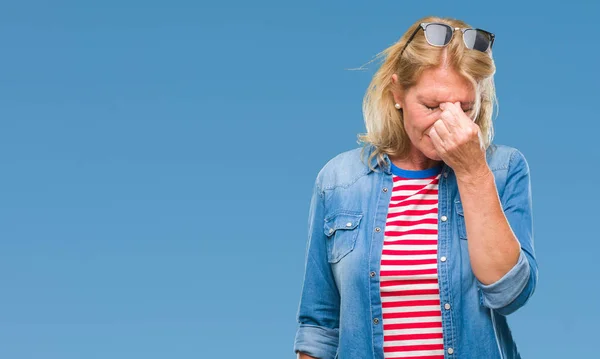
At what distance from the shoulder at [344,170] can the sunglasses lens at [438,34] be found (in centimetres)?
62

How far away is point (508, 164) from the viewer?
4.49m

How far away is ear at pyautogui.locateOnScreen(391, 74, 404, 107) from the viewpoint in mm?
4542

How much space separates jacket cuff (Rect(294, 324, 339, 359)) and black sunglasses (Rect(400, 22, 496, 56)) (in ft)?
4.18

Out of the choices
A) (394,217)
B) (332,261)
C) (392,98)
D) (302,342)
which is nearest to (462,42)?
(392,98)

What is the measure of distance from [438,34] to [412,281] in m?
0.96

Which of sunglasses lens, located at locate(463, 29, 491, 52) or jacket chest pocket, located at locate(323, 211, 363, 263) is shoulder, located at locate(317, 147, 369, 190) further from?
sunglasses lens, located at locate(463, 29, 491, 52)

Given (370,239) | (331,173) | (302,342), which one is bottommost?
(302,342)

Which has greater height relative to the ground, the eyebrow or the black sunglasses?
the black sunglasses

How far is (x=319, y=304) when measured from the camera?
186 inches

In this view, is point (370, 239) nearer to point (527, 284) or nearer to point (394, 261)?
point (394, 261)

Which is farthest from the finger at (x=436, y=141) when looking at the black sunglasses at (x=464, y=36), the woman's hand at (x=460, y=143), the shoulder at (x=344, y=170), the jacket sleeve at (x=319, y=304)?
the jacket sleeve at (x=319, y=304)

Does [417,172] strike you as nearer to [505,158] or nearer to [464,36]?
[505,158]

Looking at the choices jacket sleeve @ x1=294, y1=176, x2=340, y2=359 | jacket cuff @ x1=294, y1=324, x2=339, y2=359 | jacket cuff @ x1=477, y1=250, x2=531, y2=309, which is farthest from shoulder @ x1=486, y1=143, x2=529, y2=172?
jacket cuff @ x1=294, y1=324, x2=339, y2=359

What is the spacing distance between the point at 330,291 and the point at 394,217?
456 millimetres
